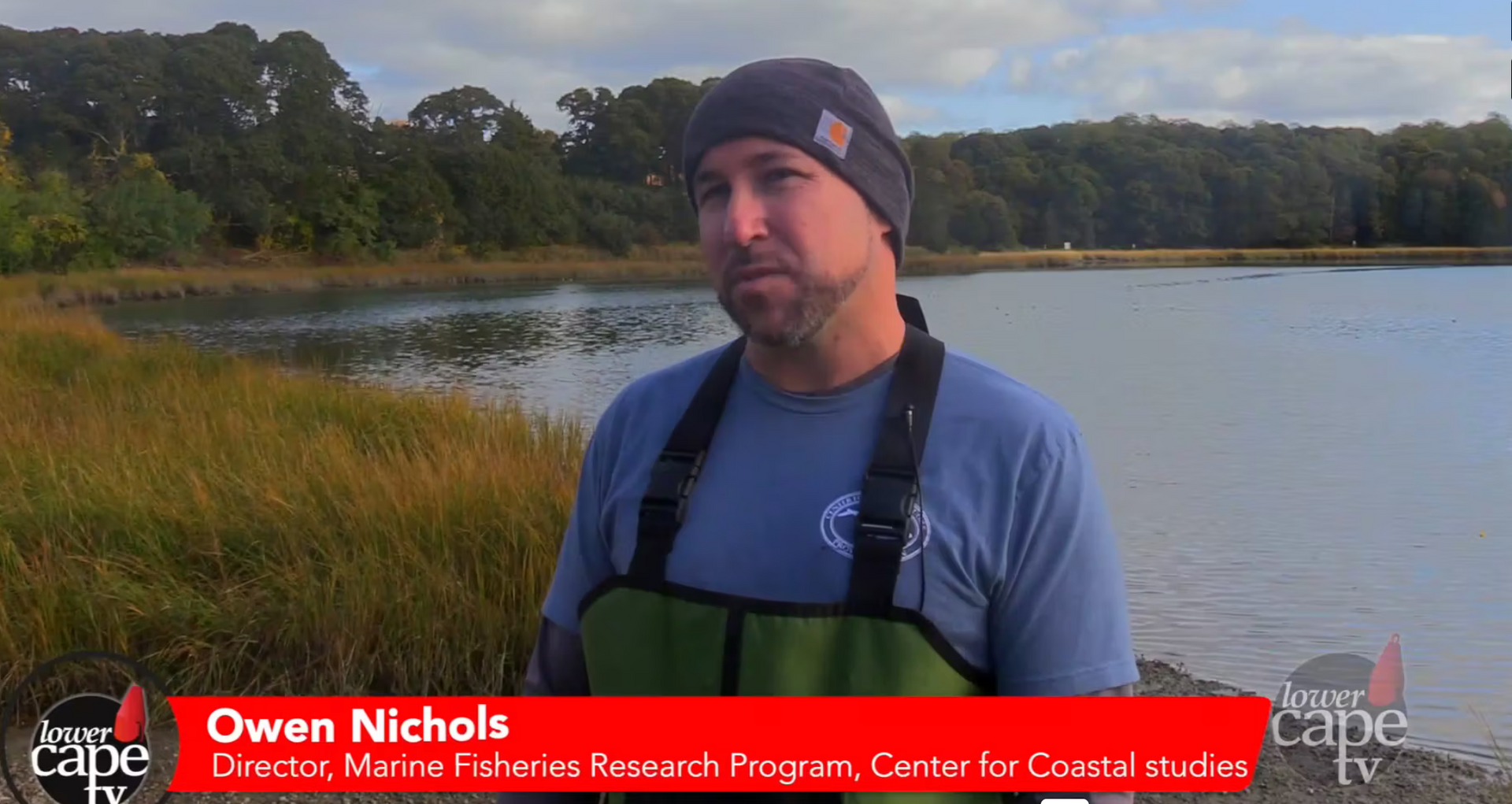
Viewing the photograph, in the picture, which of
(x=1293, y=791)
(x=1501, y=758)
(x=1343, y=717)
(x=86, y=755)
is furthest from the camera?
(x=1343, y=717)

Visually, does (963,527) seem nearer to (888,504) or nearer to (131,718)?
(888,504)

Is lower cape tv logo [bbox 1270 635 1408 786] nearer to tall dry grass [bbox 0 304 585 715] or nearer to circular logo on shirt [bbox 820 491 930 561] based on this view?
tall dry grass [bbox 0 304 585 715]

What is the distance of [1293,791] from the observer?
4289 mm

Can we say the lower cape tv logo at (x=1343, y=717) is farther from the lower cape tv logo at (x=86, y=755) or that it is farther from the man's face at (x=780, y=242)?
the lower cape tv logo at (x=86, y=755)

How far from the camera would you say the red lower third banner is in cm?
183

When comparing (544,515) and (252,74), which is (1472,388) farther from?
(252,74)

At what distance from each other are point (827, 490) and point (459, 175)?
245ft

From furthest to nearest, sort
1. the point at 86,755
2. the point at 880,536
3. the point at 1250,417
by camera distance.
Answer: the point at 1250,417 < the point at 86,755 < the point at 880,536

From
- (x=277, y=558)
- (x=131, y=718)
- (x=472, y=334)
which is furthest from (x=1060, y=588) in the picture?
(x=472, y=334)

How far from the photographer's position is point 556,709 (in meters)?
2.13

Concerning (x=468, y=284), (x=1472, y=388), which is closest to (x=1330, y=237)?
(x=468, y=284)

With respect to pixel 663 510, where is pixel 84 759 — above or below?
below

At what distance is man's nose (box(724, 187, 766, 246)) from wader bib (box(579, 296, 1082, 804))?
0.22 m

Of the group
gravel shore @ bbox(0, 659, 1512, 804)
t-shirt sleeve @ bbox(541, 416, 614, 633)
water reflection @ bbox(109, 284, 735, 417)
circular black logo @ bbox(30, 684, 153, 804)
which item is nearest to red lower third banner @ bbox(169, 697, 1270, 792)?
t-shirt sleeve @ bbox(541, 416, 614, 633)
